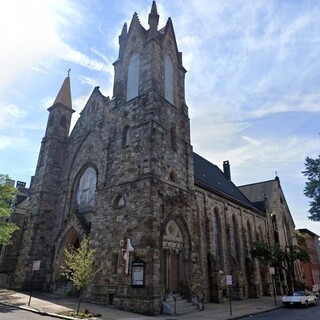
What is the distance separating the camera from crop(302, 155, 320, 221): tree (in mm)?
20906

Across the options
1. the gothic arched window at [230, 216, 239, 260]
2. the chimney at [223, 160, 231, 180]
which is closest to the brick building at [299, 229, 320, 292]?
the chimney at [223, 160, 231, 180]

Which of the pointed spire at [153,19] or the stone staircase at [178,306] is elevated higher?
the pointed spire at [153,19]

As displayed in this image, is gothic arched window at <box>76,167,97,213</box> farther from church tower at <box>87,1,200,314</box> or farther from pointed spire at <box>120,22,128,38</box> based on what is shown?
pointed spire at <box>120,22,128,38</box>

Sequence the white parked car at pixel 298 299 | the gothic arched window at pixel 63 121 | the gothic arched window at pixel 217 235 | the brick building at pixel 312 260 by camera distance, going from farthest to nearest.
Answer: the brick building at pixel 312 260 → the gothic arched window at pixel 63 121 → the gothic arched window at pixel 217 235 → the white parked car at pixel 298 299

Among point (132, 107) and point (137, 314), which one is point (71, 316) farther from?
point (132, 107)

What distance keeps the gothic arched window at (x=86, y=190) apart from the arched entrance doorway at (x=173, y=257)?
707 cm

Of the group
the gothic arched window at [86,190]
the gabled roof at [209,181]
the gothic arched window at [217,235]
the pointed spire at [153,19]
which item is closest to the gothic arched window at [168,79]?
the pointed spire at [153,19]

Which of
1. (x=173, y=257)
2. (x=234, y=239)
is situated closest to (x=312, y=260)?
(x=234, y=239)

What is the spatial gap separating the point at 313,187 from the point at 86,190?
1743 cm

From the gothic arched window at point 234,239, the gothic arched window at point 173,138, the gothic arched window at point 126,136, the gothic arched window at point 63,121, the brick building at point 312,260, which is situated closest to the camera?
the gothic arched window at point 126,136

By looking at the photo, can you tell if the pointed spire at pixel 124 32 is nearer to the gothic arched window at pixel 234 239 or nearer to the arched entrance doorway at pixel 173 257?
the arched entrance doorway at pixel 173 257

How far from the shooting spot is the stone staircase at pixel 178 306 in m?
14.5

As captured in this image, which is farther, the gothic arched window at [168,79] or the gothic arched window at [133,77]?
the gothic arched window at [168,79]

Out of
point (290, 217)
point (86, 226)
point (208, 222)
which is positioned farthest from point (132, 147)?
point (290, 217)
